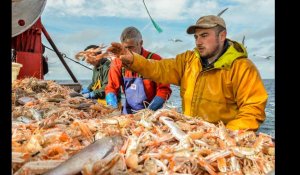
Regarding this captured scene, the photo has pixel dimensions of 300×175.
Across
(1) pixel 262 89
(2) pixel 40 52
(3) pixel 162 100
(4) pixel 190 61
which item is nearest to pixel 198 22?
(4) pixel 190 61

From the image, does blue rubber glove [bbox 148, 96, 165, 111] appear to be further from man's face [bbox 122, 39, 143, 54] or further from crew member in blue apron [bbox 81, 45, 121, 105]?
crew member in blue apron [bbox 81, 45, 121, 105]

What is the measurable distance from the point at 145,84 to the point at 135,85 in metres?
0.18

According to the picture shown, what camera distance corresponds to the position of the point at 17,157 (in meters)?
2.91

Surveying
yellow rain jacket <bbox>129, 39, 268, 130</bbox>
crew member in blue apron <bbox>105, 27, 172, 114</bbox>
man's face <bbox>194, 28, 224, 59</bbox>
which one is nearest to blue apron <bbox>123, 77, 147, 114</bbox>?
crew member in blue apron <bbox>105, 27, 172, 114</bbox>

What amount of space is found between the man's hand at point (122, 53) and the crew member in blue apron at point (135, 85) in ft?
4.23

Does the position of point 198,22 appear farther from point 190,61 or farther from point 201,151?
point 201,151

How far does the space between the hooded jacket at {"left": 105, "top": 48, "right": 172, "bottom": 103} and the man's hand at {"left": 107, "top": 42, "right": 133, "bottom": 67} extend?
1436 mm

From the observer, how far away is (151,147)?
351 centimetres

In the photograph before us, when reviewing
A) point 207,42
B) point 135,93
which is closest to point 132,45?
point 135,93

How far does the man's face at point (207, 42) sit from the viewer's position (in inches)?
207

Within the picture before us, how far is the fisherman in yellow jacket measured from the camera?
16.2 ft

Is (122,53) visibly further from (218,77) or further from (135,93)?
(135,93)

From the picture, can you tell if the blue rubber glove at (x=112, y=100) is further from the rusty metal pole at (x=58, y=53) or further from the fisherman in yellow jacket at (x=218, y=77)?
the rusty metal pole at (x=58, y=53)
